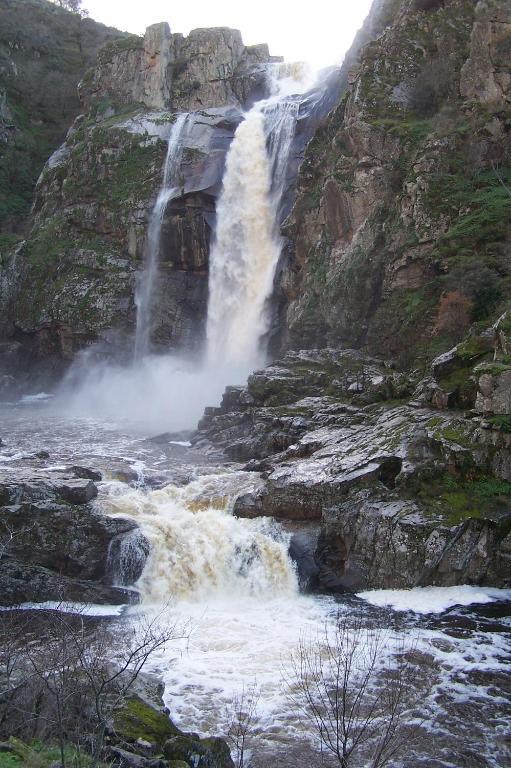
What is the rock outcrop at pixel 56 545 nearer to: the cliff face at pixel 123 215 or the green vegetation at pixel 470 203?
the green vegetation at pixel 470 203

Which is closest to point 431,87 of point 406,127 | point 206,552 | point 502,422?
point 406,127

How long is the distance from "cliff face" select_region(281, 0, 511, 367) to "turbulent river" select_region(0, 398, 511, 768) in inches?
379

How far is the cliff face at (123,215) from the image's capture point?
39.8 metres

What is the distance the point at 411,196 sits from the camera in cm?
2683

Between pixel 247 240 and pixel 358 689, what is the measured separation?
29.7 m

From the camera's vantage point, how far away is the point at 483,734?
964cm

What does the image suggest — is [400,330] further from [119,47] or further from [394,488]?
[119,47]

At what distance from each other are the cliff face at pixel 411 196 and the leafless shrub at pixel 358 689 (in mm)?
12518

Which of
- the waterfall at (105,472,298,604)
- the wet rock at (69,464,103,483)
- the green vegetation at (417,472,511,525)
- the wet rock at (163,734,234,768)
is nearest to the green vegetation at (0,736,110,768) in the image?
the wet rock at (163,734,234,768)

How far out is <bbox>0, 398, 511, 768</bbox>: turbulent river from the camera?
982 centimetres

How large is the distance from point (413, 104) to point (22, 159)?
34173 millimetres

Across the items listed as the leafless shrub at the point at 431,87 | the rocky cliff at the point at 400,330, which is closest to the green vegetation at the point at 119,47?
the rocky cliff at the point at 400,330

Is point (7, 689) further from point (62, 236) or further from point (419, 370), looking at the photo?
point (62, 236)

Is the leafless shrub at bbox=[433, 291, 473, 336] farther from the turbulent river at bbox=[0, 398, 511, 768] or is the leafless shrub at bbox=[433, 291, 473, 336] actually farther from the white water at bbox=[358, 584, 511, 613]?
the white water at bbox=[358, 584, 511, 613]
